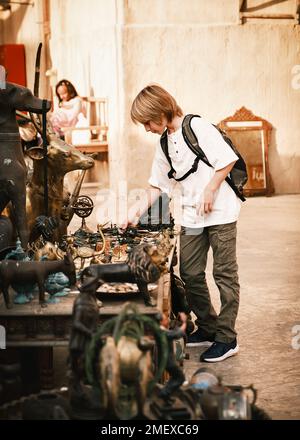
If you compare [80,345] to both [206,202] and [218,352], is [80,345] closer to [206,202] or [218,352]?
[206,202]

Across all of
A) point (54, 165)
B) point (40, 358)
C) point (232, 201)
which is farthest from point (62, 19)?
point (40, 358)

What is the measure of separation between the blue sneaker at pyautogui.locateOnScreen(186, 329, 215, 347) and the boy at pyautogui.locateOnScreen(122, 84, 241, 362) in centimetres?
14

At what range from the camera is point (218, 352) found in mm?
4312

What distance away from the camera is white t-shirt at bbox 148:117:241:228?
3.97 meters

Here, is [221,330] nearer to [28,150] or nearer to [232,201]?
[232,201]

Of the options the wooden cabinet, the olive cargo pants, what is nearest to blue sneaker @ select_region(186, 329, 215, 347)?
the olive cargo pants

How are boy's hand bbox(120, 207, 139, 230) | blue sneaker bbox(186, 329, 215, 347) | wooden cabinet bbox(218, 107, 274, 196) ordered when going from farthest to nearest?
wooden cabinet bbox(218, 107, 274, 196)
blue sneaker bbox(186, 329, 215, 347)
boy's hand bbox(120, 207, 139, 230)

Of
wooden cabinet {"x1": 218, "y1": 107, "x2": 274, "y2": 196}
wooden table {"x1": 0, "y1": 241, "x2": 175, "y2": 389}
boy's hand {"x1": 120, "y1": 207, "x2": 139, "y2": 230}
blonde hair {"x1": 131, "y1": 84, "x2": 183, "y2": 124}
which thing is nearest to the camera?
wooden table {"x1": 0, "y1": 241, "x2": 175, "y2": 389}

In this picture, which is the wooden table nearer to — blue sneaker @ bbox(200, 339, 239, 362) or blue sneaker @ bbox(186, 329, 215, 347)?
blue sneaker @ bbox(200, 339, 239, 362)

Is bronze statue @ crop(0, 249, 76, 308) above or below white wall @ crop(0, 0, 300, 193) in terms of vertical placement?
below

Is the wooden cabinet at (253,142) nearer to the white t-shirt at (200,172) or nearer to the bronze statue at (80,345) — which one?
the white t-shirt at (200,172)

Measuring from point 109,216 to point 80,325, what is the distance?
7161 millimetres

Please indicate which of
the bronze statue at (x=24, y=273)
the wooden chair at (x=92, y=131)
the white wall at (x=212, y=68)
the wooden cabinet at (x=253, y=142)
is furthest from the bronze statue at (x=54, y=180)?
the wooden cabinet at (x=253, y=142)

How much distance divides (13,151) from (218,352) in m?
1.65
